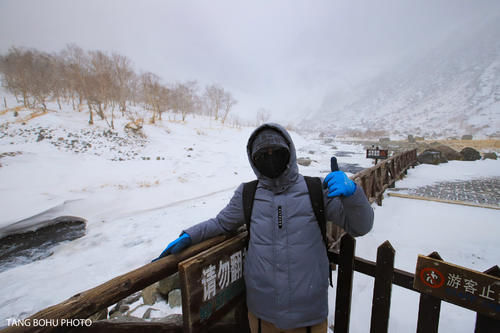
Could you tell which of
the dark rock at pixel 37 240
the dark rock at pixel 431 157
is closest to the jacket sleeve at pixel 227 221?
the dark rock at pixel 37 240

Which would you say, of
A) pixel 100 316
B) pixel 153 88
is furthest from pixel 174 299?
pixel 153 88

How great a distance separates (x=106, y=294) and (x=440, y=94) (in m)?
109

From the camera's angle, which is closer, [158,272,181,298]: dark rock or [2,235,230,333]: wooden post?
[2,235,230,333]: wooden post

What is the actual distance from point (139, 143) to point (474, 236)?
58.8ft

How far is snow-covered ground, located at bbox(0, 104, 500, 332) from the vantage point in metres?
3.31

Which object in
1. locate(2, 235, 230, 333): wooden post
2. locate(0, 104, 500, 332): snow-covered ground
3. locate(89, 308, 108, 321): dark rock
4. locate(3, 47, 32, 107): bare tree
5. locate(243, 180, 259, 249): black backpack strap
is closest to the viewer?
locate(2, 235, 230, 333): wooden post

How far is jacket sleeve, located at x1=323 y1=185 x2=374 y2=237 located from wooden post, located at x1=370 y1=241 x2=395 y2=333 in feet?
0.67

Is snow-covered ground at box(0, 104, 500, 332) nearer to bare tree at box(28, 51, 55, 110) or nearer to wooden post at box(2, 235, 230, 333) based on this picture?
wooden post at box(2, 235, 230, 333)

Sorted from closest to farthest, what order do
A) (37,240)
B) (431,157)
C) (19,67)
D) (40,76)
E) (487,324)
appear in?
(487,324) → (37,240) → (431,157) → (19,67) → (40,76)

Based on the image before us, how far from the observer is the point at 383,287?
1.47 metres

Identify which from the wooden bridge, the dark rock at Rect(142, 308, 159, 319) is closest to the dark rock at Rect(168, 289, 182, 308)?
the dark rock at Rect(142, 308, 159, 319)

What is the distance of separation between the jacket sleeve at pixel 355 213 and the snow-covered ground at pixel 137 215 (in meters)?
1.98

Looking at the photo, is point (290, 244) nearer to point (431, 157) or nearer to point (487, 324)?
point (487, 324)

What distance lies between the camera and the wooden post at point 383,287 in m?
1.42
